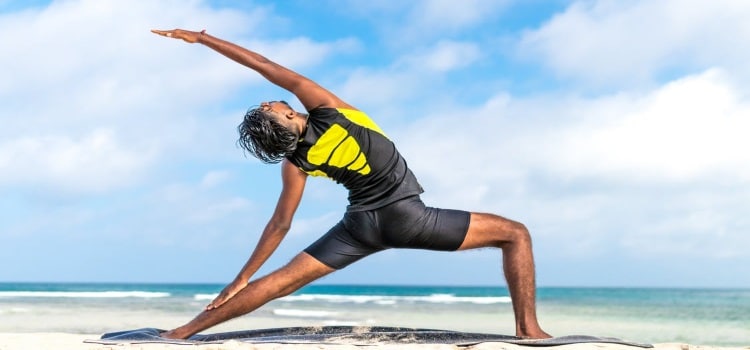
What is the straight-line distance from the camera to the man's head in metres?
4.04

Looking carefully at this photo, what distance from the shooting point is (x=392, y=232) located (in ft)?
13.7

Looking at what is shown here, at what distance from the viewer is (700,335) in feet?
35.2

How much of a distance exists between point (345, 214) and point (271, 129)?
23.9 inches

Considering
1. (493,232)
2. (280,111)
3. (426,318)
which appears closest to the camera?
(280,111)

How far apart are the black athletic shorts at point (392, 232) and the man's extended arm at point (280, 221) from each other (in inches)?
7.9

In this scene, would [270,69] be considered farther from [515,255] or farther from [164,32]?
[515,255]

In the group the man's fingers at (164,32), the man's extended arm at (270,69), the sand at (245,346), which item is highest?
the man's fingers at (164,32)

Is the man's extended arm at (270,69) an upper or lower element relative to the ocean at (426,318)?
upper

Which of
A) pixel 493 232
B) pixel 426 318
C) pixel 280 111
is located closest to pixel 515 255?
pixel 493 232

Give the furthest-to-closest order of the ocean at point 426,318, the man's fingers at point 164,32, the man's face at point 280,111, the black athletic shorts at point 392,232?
the ocean at point 426,318 < the black athletic shorts at point 392,232 < the man's face at point 280,111 < the man's fingers at point 164,32

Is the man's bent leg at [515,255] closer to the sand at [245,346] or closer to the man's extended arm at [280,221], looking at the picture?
the sand at [245,346]

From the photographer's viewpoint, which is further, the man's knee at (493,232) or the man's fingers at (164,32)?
the man's knee at (493,232)

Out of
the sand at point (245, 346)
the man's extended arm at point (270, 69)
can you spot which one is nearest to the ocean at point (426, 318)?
the sand at point (245, 346)

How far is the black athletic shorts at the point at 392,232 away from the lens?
A: 164 inches
